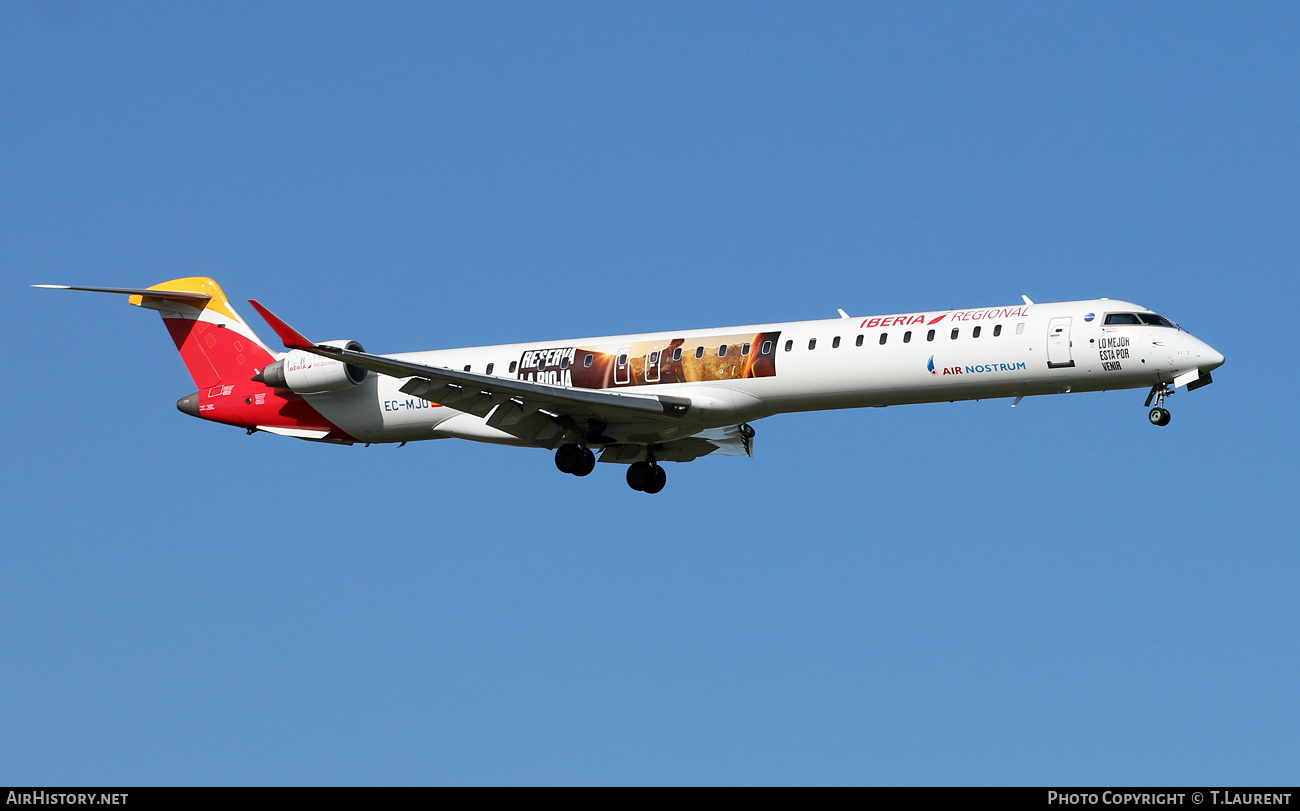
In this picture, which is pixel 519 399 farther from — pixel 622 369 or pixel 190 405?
pixel 190 405

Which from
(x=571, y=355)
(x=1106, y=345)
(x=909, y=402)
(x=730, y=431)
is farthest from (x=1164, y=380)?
(x=571, y=355)

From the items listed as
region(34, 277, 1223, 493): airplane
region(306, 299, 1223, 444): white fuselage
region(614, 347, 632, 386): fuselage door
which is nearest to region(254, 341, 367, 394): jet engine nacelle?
region(34, 277, 1223, 493): airplane

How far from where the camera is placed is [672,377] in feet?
92.1

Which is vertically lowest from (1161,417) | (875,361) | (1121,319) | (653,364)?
(1161,417)

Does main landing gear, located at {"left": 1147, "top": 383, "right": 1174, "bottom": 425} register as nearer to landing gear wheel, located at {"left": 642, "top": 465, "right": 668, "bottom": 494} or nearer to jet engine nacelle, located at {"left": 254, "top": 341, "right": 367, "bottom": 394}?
landing gear wheel, located at {"left": 642, "top": 465, "right": 668, "bottom": 494}

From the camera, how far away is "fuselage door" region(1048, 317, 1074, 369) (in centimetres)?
2567

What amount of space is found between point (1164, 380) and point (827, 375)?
5.60 meters

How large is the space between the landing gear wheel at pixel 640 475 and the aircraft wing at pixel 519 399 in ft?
8.07

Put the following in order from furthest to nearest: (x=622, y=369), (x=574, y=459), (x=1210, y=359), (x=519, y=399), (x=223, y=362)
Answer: (x=223, y=362)
(x=574, y=459)
(x=622, y=369)
(x=519, y=399)
(x=1210, y=359)

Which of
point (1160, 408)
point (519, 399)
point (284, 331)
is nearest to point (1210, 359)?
point (1160, 408)

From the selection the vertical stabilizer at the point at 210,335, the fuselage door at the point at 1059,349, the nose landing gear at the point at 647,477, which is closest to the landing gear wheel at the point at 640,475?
the nose landing gear at the point at 647,477

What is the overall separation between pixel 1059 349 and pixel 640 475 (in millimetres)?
9240

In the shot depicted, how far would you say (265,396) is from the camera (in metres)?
32.0
